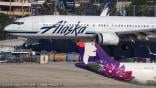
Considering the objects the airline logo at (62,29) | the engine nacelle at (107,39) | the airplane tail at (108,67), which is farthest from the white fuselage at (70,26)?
the airplane tail at (108,67)

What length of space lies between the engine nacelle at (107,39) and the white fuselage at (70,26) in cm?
195

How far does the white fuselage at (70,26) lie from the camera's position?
63500 mm

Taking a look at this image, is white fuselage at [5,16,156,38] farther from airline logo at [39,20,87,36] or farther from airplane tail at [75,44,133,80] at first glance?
airplane tail at [75,44,133,80]

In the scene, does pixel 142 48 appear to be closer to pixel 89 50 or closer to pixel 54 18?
pixel 54 18

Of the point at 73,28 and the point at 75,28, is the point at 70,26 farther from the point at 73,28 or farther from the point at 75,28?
the point at 75,28

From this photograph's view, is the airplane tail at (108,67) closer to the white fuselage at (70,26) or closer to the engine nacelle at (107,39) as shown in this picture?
the engine nacelle at (107,39)

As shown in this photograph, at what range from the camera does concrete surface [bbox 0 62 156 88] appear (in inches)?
1565

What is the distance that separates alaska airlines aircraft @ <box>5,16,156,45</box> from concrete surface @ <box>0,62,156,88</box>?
8150mm

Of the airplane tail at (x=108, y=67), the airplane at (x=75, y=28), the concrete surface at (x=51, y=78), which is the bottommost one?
the concrete surface at (x=51, y=78)

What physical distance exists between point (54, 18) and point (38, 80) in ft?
71.3

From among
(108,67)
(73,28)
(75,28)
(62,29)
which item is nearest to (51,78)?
(108,67)

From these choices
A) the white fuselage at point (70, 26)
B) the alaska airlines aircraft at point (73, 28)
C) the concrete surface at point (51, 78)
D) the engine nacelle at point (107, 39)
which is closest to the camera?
the concrete surface at point (51, 78)

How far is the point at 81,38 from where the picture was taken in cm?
6444

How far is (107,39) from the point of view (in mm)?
62625
